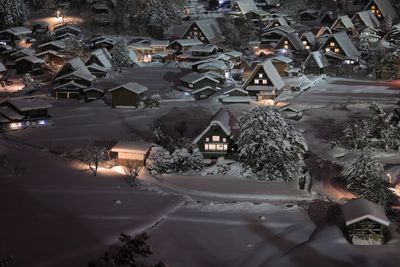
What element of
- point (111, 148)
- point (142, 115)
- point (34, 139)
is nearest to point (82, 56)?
point (142, 115)

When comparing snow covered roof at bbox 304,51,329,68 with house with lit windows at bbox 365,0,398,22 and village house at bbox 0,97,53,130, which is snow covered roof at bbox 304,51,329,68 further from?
village house at bbox 0,97,53,130

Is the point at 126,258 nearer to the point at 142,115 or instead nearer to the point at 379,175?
the point at 379,175

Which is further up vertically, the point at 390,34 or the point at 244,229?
the point at 390,34

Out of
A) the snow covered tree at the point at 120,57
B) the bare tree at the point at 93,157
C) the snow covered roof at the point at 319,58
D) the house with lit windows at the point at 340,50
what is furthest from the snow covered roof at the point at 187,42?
the bare tree at the point at 93,157

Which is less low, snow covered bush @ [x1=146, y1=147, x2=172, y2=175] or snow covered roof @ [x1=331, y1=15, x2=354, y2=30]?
snow covered roof @ [x1=331, y1=15, x2=354, y2=30]

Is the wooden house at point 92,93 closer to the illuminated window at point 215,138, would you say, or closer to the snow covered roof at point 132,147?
the snow covered roof at point 132,147

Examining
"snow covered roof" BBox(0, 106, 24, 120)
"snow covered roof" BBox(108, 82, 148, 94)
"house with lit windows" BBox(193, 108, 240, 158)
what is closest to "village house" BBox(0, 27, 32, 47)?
"snow covered roof" BBox(108, 82, 148, 94)
